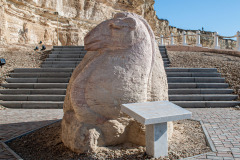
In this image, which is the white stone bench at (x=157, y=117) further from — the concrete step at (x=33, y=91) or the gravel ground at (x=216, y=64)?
the gravel ground at (x=216, y=64)

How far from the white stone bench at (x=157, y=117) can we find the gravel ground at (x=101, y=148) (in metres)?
0.16

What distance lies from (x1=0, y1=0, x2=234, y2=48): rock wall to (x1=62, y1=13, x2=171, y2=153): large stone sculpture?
13.2 meters

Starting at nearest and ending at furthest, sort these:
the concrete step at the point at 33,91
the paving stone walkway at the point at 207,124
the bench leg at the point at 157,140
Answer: the bench leg at the point at 157,140 → the paving stone walkway at the point at 207,124 → the concrete step at the point at 33,91

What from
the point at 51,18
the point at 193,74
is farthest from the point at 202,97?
the point at 51,18

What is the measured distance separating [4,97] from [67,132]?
17.7 ft

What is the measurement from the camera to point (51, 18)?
21250 millimetres

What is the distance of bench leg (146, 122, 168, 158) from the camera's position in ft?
8.92

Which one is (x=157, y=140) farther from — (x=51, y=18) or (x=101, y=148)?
(x=51, y=18)

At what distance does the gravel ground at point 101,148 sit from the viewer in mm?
2871

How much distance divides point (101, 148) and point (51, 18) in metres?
20.5

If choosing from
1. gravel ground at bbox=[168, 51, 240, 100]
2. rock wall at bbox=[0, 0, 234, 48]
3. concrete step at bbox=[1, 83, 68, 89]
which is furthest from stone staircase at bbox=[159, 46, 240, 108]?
rock wall at bbox=[0, 0, 234, 48]

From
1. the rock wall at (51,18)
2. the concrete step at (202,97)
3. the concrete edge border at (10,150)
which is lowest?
the concrete edge border at (10,150)

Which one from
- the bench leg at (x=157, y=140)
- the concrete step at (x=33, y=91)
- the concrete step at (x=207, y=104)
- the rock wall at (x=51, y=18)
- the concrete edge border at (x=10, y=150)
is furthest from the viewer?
the rock wall at (x=51, y=18)

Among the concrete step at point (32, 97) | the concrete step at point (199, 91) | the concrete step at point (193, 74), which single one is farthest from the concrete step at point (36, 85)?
the concrete step at point (193, 74)
